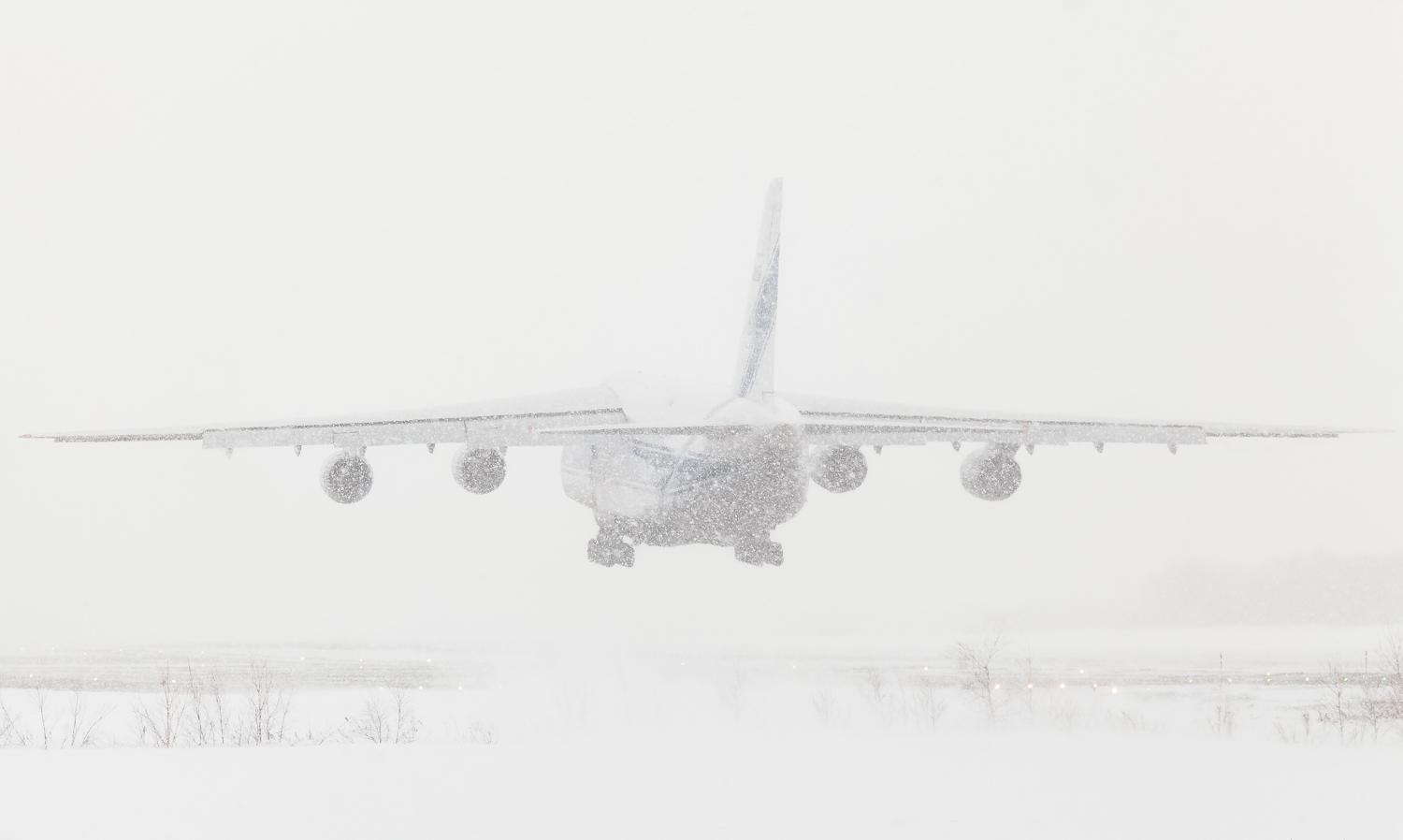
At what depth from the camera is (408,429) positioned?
62.3 feet

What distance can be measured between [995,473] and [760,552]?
493 centimetres

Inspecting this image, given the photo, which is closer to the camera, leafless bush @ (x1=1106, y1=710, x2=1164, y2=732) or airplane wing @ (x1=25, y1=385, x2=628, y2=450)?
airplane wing @ (x1=25, y1=385, x2=628, y2=450)

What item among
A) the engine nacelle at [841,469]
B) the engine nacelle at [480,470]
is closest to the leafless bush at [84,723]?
the engine nacelle at [480,470]

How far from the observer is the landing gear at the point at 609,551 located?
21.7 meters

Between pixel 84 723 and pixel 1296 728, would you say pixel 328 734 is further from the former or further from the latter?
pixel 1296 728

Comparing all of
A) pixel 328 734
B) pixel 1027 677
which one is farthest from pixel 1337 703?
pixel 328 734

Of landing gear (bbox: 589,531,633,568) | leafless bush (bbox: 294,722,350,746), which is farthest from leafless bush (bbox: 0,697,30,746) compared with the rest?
landing gear (bbox: 589,531,633,568)

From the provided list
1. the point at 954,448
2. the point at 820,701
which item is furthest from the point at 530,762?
the point at 954,448

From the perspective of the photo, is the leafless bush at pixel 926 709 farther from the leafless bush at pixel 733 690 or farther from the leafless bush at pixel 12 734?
the leafless bush at pixel 12 734

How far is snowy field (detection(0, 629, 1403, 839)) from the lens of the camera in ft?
42.3

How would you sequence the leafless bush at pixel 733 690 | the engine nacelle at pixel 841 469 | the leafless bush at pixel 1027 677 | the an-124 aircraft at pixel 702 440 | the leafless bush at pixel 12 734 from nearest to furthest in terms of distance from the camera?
the an-124 aircraft at pixel 702 440 < the leafless bush at pixel 12 734 < the engine nacelle at pixel 841 469 < the leafless bush at pixel 733 690 < the leafless bush at pixel 1027 677

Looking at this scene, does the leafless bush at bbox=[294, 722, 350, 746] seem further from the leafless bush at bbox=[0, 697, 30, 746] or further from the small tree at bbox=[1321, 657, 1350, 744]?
A: the small tree at bbox=[1321, 657, 1350, 744]

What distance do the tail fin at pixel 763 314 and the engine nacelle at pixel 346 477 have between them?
→ 294 inches

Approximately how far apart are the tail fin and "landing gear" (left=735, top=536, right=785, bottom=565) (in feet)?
9.40
